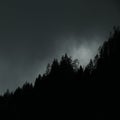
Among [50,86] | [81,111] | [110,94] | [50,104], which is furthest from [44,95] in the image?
[110,94]

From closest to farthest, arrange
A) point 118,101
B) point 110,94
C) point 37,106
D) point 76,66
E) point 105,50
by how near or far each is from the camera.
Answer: point 118,101 → point 110,94 → point 37,106 → point 105,50 → point 76,66

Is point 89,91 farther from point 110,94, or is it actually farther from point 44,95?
point 44,95

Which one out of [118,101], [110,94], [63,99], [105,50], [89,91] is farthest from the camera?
[105,50]

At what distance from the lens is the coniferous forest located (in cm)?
8000

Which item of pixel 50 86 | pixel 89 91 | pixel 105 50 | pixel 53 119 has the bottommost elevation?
pixel 53 119

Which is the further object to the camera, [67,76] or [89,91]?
[67,76]

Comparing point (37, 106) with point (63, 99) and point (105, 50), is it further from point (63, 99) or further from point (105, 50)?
point (105, 50)

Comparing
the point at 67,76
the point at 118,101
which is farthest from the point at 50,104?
the point at 118,101

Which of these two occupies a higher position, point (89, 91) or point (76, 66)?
point (76, 66)

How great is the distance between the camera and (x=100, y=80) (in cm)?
8669

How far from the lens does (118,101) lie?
7350 cm

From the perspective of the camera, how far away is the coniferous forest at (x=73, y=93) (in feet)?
262

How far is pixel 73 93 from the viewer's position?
94.0m

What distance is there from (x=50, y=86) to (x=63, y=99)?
14.3m
